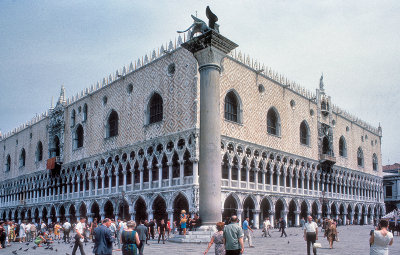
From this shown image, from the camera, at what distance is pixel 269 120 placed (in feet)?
105

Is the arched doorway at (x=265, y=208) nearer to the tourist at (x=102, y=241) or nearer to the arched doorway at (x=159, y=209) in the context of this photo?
the arched doorway at (x=159, y=209)

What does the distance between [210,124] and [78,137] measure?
26219 mm

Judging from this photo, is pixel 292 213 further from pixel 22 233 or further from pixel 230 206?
pixel 22 233

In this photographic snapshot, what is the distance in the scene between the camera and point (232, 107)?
2822 centimetres

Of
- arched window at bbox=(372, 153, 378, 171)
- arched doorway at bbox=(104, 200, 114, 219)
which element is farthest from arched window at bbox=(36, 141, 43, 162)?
arched window at bbox=(372, 153, 378, 171)

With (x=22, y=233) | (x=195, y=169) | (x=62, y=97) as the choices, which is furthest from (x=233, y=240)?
(x=62, y=97)

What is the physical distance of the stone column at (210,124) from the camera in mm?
13234

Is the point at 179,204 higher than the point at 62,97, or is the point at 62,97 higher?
the point at 62,97

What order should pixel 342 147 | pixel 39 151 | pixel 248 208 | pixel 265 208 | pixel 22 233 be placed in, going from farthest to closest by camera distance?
pixel 39 151 → pixel 342 147 → pixel 265 208 → pixel 248 208 → pixel 22 233

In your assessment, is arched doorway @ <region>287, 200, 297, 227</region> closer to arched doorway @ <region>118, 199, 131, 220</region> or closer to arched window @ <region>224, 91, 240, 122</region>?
arched window @ <region>224, 91, 240, 122</region>

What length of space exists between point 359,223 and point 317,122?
503 inches

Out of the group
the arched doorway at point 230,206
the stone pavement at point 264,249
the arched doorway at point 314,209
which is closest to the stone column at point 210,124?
the stone pavement at point 264,249

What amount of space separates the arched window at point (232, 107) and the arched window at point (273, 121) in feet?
14.1

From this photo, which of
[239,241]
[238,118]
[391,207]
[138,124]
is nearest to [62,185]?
[138,124]
